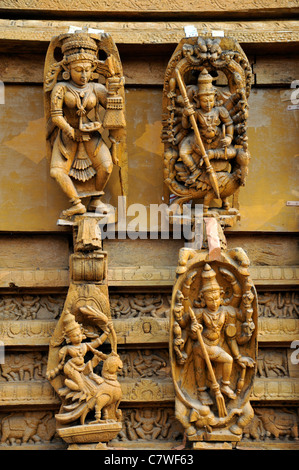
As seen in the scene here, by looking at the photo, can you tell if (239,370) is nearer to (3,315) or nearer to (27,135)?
(3,315)

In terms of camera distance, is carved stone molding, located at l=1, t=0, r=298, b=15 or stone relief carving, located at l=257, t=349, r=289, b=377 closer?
stone relief carving, located at l=257, t=349, r=289, b=377

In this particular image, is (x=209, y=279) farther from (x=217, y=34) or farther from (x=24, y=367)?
(x=217, y=34)

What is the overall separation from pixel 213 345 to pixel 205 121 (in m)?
1.82

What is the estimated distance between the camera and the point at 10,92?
7062mm

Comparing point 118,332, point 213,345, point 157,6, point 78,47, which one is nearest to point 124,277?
point 118,332

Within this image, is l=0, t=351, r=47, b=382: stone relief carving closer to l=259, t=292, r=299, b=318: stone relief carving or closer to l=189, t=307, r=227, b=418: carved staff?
l=189, t=307, r=227, b=418: carved staff

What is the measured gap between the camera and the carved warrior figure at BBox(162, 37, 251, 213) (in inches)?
259

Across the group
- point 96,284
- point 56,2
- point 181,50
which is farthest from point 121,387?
point 56,2

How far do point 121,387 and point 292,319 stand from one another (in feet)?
5.10

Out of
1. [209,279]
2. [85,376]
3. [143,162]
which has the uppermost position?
[143,162]

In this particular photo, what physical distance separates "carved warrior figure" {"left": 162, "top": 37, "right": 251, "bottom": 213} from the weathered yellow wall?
1.20 feet

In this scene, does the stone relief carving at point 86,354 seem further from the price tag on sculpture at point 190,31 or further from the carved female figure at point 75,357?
the price tag on sculpture at point 190,31

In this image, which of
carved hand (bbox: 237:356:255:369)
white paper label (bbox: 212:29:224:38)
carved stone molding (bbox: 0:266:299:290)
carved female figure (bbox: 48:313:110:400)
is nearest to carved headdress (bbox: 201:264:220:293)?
carved stone molding (bbox: 0:266:299:290)

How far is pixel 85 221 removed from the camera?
646cm
